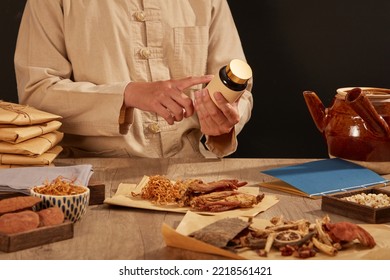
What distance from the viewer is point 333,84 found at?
3.41 m

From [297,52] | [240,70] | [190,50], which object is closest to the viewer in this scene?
[240,70]

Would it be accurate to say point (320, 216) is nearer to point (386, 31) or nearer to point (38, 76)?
point (38, 76)

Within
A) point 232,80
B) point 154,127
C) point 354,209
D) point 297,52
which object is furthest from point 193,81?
point 297,52

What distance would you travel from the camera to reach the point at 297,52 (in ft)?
11.1

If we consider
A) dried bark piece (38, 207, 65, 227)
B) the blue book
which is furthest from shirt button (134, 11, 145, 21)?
dried bark piece (38, 207, 65, 227)

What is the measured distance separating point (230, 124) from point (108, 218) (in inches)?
29.6

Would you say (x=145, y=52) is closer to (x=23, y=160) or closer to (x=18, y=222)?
(x=23, y=160)

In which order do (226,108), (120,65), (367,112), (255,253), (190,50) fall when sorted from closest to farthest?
1. (255,253)
2. (367,112)
3. (226,108)
4. (120,65)
5. (190,50)

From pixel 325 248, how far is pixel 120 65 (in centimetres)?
142

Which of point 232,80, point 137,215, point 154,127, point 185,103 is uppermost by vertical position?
point 232,80

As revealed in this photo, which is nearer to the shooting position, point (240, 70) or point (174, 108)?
point (240, 70)

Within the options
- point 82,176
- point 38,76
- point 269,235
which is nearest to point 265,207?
point 269,235

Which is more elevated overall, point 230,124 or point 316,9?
point 316,9

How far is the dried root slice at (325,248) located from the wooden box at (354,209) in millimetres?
265
